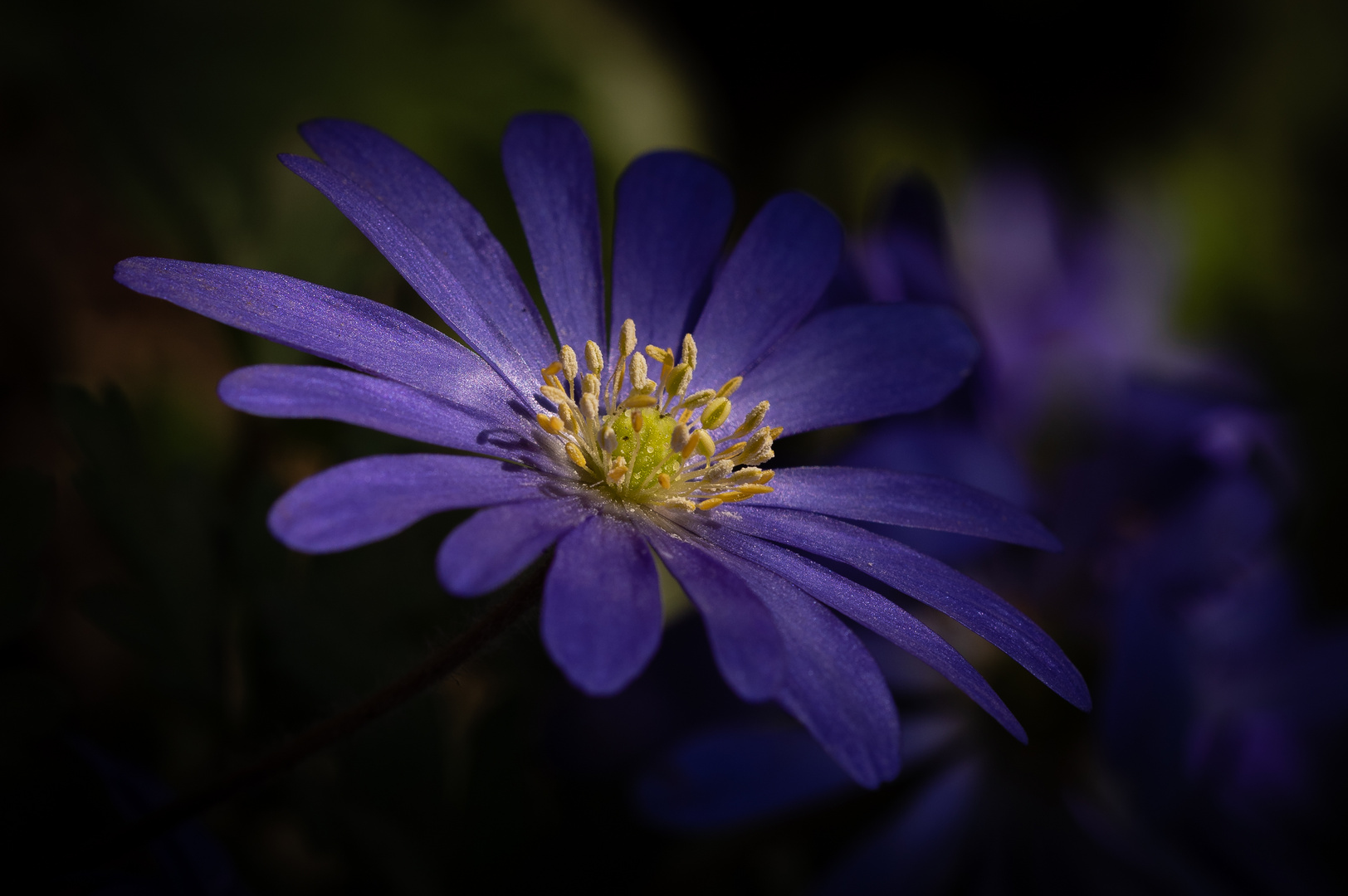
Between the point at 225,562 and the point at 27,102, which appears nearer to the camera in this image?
the point at 225,562

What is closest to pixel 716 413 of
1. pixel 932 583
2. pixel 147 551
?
pixel 932 583

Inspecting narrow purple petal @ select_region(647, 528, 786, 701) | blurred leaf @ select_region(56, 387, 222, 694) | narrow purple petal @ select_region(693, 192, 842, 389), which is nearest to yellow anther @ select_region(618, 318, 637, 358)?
narrow purple petal @ select_region(693, 192, 842, 389)

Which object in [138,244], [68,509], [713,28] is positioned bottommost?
[68,509]

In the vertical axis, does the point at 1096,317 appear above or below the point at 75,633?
above

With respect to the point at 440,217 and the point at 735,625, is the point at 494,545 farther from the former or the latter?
the point at 440,217

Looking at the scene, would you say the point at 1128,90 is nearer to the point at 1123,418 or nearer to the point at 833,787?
the point at 1123,418

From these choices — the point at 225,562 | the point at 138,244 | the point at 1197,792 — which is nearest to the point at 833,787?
the point at 1197,792

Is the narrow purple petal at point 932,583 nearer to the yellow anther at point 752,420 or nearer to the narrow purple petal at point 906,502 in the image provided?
the narrow purple petal at point 906,502

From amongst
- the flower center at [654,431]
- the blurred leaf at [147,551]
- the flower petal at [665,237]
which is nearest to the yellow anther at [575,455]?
the flower center at [654,431]

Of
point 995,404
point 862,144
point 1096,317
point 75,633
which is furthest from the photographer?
point 862,144
